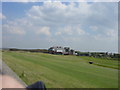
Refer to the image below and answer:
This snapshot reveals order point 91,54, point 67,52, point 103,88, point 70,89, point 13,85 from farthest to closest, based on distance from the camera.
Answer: point 67,52
point 91,54
point 103,88
point 70,89
point 13,85

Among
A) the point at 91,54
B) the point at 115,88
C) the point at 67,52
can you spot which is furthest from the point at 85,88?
the point at 67,52

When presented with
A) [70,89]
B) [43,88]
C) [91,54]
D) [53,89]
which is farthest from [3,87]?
[91,54]

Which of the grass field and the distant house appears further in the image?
the distant house

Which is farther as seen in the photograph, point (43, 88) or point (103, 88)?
point (103, 88)

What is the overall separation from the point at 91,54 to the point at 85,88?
5357 centimetres

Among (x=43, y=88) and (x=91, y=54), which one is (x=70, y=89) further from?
(x=91, y=54)

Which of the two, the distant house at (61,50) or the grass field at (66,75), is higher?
the grass field at (66,75)

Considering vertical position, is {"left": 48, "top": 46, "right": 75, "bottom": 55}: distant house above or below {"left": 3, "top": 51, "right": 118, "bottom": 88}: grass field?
below

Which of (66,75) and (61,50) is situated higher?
(66,75)

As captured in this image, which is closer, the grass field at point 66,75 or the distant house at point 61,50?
the grass field at point 66,75

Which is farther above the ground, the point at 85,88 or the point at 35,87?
the point at 35,87

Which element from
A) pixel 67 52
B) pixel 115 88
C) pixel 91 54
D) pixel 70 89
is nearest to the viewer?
pixel 70 89

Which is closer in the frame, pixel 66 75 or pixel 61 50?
pixel 66 75

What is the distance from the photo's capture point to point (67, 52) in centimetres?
7731
